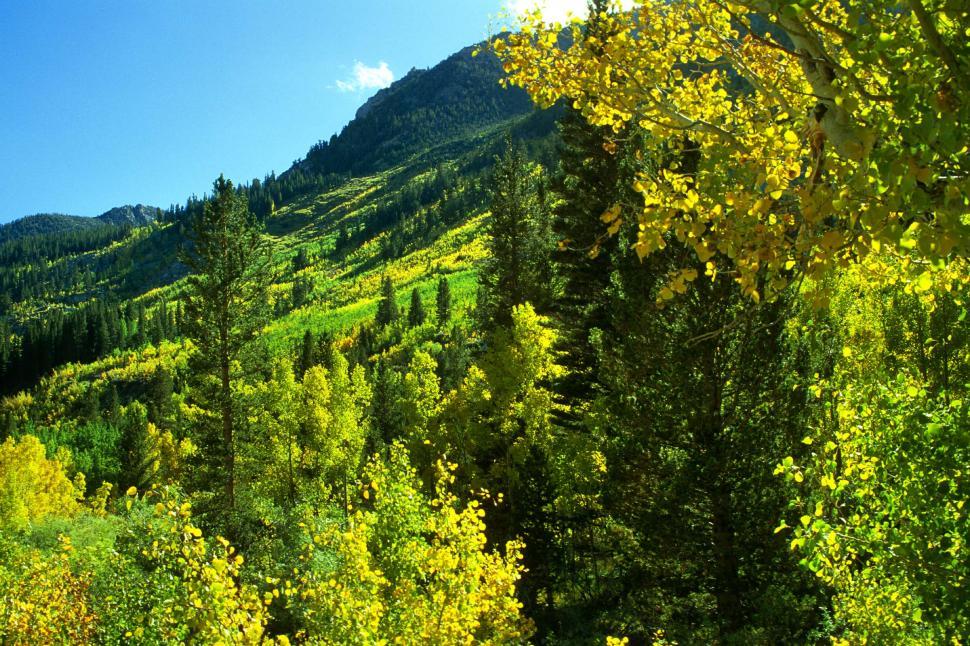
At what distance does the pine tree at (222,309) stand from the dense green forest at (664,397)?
0.39 feet

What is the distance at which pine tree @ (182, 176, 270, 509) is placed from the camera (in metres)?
22.2

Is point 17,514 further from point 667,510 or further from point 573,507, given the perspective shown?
point 667,510

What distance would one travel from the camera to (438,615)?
8.02 m

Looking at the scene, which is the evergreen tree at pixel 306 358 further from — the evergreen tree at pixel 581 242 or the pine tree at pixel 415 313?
the evergreen tree at pixel 581 242

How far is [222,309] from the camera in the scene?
22.4m

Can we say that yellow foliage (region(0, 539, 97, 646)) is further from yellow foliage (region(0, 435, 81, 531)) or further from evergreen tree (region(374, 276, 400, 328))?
evergreen tree (region(374, 276, 400, 328))

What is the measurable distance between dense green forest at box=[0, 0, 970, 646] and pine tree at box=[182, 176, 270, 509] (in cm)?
12

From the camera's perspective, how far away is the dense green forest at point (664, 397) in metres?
2.88

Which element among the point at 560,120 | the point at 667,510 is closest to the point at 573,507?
the point at 667,510

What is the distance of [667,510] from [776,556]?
5.84 ft

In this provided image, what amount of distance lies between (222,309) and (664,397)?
17.9 meters

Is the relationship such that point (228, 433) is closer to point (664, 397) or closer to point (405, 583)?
point (405, 583)

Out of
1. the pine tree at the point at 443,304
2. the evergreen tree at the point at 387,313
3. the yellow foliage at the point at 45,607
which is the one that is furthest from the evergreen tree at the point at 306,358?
the yellow foliage at the point at 45,607

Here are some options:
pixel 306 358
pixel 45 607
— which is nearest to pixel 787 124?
pixel 45 607
